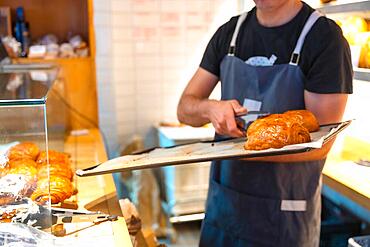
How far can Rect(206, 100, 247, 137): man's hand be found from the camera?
106cm

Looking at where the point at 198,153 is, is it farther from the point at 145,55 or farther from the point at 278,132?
the point at 145,55

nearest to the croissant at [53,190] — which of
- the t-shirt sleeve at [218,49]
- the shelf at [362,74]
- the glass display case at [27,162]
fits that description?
the glass display case at [27,162]

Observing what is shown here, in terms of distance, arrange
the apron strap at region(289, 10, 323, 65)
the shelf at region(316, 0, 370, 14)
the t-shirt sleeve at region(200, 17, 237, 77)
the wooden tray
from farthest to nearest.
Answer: the shelf at region(316, 0, 370, 14)
the t-shirt sleeve at region(200, 17, 237, 77)
the apron strap at region(289, 10, 323, 65)
the wooden tray

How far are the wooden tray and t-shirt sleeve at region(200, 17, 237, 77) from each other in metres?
0.38

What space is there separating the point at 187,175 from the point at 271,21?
141cm

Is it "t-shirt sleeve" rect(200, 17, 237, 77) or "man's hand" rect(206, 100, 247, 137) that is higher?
"t-shirt sleeve" rect(200, 17, 237, 77)

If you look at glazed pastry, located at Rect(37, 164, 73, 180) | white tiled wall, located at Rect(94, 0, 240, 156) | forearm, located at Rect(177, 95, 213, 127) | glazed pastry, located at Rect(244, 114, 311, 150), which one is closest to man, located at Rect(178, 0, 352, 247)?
forearm, located at Rect(177, 95, 213, 127)

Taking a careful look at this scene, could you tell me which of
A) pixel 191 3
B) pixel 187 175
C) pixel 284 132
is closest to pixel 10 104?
pixel 284 132

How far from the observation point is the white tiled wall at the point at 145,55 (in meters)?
2.54

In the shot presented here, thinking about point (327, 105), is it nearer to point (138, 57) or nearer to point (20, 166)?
point (20, 166)

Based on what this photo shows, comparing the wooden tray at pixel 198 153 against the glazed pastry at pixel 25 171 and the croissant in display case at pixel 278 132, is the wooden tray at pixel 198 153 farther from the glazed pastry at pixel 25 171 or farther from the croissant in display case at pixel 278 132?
the glazed pastry at pixel 25 171

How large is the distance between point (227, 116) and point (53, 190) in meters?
0.48

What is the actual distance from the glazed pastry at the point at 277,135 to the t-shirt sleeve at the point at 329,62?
19cm

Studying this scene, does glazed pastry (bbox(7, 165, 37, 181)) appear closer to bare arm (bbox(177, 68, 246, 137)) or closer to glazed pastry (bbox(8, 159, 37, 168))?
glazed pastry (bbox(8, 159, 37, 168))
